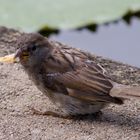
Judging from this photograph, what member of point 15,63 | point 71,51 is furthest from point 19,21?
point 71,51

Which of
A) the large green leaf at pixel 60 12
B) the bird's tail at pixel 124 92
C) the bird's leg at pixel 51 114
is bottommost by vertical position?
the large green leaf at pixel 60 12

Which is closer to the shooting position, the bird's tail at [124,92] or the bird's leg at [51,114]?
the bird's tail at [124,92]

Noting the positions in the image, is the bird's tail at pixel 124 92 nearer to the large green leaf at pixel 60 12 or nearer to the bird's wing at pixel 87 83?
the bird's wing at pixel 87 83

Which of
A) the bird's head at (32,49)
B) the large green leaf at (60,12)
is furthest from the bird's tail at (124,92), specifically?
the large green leaf at (60,12)

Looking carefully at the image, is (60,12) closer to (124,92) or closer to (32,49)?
(32,49)

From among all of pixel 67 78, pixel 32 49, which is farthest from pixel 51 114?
pixel 32 49

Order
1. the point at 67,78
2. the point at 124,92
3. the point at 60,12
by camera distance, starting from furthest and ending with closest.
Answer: the point at 60,12 < the point at 67,78 < the point at 124,92
